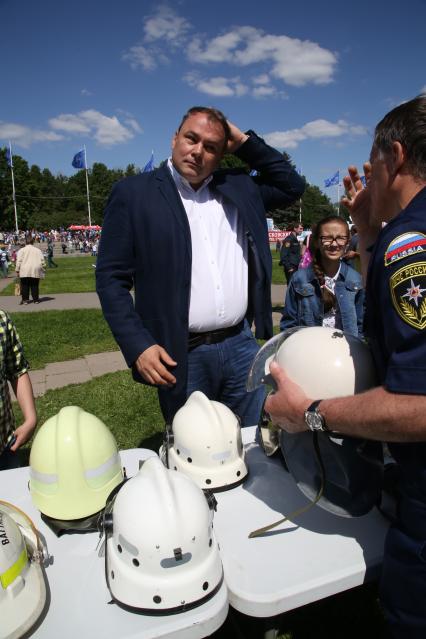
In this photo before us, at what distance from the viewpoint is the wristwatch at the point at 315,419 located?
1314mm

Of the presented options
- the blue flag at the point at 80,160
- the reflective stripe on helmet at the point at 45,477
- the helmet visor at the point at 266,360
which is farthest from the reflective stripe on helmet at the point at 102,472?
the blue flag at the point at 80,160

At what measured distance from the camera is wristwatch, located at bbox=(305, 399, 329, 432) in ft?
4.31

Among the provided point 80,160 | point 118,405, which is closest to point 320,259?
point 118,405

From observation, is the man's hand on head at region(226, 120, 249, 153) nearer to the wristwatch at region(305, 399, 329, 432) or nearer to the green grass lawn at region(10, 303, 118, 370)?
the wristwatch at region(305, 399, 329, 432)

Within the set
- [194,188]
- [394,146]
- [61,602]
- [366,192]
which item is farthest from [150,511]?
[194,188]

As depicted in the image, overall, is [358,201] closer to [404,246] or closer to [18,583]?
[404,246]

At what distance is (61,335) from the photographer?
8555 mm

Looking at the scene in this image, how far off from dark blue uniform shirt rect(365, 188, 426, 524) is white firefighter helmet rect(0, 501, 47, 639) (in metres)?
1.05

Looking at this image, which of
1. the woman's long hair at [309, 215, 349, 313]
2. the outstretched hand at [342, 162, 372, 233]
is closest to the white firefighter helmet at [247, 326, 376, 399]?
the outstretched hand at [342, 162, 372, 233]

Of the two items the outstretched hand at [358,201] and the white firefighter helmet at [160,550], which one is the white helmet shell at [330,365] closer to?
the white firefighter helmet at [160,550]

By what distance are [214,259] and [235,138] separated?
0.74 m

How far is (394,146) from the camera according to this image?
123cm

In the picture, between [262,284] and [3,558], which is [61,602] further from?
[262,284]

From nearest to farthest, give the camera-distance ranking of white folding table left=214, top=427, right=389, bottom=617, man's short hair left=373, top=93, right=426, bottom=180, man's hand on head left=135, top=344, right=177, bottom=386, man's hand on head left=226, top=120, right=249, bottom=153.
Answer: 1. man's short hair left=373, top=93, right=426, bottom=180
2. white folding table left=214, top=427, right=389, bottom=617
3. man's hand on head left=135, top=344, right=177, bottom=386
4. man's hand on head left=226, top=120, right=249, bottom=153
